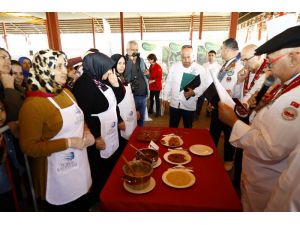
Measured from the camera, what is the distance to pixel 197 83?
3037 mm

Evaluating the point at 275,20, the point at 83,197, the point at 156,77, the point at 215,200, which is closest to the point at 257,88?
the point at 275,20

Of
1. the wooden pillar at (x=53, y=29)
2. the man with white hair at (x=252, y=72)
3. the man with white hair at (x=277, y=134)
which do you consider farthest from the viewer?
the wooden pillar at (x=53, y=29)

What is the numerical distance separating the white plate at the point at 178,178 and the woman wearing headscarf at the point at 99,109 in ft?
2.39

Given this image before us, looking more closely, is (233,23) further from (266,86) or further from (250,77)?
(266,86)

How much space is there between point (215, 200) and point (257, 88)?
1665mm

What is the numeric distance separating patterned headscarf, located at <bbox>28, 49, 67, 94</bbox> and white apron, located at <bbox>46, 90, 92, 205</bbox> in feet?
0.34

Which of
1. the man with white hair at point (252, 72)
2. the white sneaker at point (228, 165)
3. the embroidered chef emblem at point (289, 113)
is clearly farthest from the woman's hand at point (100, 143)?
the white sneaker at point (228, 165)

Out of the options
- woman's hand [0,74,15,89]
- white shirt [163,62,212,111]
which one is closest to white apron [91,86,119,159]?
woman's hand [0,74,15,89]

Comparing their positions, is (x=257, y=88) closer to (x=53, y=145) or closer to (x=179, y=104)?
(x=179, y=104)

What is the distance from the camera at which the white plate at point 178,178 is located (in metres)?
1.25

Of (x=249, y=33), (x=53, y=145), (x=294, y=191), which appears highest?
(x=249, y=33)

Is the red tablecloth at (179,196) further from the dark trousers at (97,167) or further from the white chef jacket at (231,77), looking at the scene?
the white chef jacket at (231,77)

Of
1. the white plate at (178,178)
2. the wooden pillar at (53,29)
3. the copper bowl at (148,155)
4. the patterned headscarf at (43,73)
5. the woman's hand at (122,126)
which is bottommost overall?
the white plate at (178,178)

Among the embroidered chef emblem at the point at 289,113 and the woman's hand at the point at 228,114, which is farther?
the woman's hand at the point at 228,114
